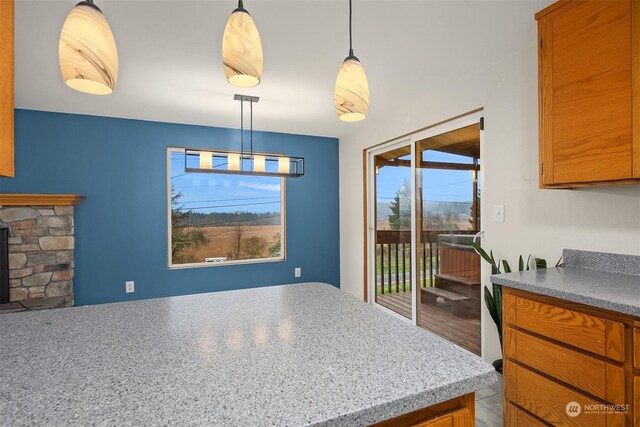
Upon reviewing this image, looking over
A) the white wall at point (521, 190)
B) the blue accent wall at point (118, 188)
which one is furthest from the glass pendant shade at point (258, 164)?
the white wall at point (521, 190)

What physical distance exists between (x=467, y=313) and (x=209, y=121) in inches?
135

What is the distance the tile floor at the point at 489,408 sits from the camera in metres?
1.96

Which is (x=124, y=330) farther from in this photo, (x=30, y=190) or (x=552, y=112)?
(x=30, y=190)

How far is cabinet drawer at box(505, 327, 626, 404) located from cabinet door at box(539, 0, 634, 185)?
82 cm

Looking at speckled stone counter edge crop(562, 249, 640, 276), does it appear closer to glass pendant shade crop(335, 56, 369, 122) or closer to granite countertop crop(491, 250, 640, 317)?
granite countertop crop(491, 250, 640, 317)

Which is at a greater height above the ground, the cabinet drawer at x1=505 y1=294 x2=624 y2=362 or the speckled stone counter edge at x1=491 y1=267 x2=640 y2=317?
the speckled stone counter edge at x1=491 y1=267 x2=640 y2=317

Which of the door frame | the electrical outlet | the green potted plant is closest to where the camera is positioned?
the green potted plant

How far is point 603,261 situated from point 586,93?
91 centimetres

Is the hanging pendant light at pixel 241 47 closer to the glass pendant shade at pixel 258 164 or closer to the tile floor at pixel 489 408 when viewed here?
the tile floor at pixel 489 408

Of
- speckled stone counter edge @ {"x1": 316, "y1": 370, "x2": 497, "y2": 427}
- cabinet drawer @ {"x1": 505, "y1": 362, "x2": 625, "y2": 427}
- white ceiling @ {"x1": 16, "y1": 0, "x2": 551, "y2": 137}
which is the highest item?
white ceiling @ {"x1": 16, "y1": 0, "x2": 551, "y2": 137}

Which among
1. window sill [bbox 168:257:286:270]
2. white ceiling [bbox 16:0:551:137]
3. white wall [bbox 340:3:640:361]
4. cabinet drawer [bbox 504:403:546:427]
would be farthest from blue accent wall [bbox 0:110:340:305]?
cabinet drawer [bbox 504:403:546:427]

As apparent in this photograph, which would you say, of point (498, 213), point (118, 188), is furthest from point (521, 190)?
point (118, 188)

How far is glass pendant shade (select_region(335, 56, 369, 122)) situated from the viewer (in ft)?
3.79

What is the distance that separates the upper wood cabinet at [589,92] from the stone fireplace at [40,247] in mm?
4110
